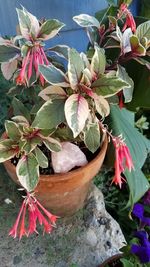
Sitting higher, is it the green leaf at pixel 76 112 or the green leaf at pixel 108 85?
the green leaf at pixel 108 85

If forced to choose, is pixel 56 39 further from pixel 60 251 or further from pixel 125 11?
pixel 60 251

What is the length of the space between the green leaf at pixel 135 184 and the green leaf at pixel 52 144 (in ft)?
0.89

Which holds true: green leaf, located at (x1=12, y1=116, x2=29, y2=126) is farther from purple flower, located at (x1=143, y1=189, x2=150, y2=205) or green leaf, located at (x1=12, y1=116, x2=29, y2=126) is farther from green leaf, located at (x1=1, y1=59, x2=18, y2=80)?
purple flower, located at (x1=143, y1=189, x2=150, y2=205)

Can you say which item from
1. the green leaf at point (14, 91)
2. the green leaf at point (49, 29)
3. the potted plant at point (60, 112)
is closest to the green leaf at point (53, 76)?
the potted plant at point (60, 112)

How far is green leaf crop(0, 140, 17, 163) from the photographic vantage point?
3.39 ft

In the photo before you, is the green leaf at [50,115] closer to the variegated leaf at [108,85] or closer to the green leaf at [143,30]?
the variegated leaf at [108,85]

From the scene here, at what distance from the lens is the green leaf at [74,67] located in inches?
36.5

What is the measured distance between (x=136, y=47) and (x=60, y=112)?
0.25 m

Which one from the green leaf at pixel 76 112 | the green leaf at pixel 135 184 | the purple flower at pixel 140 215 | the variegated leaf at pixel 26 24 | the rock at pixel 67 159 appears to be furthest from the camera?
the purple flower at pixel 140 215

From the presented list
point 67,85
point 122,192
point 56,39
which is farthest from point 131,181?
point 56,39

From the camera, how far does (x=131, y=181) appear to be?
125 cm

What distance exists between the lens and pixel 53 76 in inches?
37.9

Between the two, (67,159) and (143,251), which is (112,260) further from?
(67,159)

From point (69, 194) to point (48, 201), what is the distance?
0.06 m
